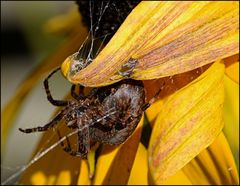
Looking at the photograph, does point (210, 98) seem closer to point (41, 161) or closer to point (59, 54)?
point (41, 161)

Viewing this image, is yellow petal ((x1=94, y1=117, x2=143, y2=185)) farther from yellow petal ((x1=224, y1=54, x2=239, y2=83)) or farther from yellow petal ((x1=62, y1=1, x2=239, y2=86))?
yellow petal ((x1=62, y1=1, x2=239, y2=86))

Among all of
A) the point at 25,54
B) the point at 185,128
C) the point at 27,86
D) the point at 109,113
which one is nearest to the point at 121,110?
the point at 109,113

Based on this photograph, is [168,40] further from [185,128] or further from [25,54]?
[25,54]

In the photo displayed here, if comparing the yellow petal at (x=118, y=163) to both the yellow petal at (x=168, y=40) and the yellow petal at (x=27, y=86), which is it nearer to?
the yellow petal at (x=168, y=40)

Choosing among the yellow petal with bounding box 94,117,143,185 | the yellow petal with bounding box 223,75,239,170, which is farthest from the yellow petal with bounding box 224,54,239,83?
the yellow petal with bounding box 94,117,143,185

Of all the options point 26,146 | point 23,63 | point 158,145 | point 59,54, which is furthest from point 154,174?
point 23,63
